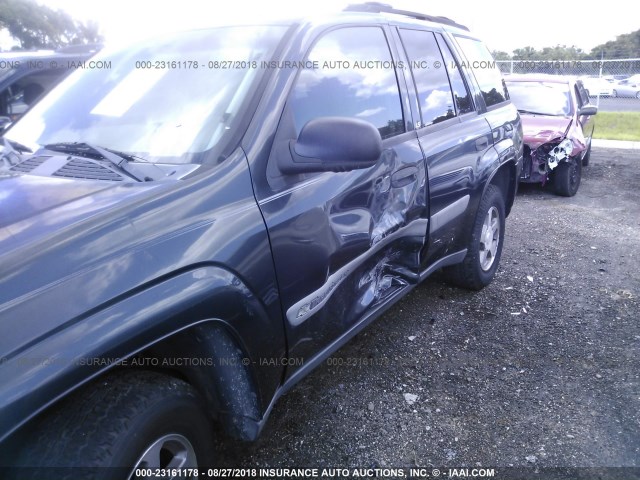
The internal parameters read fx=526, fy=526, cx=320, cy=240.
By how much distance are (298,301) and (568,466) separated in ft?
4.82

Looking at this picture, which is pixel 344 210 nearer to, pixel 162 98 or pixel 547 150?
pixel 162 98

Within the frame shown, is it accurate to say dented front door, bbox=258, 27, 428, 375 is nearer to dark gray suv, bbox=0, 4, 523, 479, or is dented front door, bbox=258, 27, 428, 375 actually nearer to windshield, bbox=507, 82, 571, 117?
dark gray suv, bbox=0, 4, 523, 479

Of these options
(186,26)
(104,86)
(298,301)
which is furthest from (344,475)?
(186,26)

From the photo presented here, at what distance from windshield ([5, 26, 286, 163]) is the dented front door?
232 millimetres

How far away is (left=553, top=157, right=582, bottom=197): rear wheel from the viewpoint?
23.9 feet

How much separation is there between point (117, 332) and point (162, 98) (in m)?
1.16

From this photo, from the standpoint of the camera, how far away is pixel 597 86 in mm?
19781

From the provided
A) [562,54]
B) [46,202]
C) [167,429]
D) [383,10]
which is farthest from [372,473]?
[562,54]

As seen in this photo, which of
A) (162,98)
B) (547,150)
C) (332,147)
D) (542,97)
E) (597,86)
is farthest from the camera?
(597,86)

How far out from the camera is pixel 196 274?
1656 mm

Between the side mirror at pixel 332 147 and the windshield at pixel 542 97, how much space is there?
6883 mm

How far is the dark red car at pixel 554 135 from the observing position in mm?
7191

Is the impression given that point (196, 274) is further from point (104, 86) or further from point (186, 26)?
point (186, 26)

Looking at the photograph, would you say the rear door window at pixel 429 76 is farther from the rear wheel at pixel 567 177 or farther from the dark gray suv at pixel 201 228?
the rear wheel at pixel 567 177
